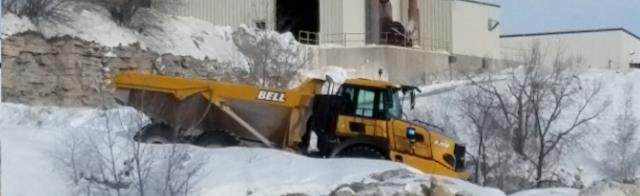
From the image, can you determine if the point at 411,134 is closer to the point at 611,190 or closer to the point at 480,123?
the point at 611,190

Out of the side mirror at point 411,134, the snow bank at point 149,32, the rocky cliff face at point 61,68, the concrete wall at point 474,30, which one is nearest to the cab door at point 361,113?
the side mirror at point 411,134

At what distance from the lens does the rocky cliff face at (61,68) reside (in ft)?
106

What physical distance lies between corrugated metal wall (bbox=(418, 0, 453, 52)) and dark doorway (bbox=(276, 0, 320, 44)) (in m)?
4.84

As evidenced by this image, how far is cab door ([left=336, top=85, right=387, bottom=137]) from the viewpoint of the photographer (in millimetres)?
22531

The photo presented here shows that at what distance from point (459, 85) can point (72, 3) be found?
1540cm

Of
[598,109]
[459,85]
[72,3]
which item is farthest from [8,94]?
[598,109]

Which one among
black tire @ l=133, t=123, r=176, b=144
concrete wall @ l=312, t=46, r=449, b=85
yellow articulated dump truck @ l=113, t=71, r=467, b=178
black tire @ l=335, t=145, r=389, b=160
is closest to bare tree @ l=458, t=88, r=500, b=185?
concrete wall @ l=312, t=46, r=449, b=85

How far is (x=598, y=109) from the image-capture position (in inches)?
1657

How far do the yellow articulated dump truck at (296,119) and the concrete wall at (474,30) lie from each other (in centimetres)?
2936

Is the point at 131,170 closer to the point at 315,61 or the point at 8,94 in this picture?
the point at 8,94

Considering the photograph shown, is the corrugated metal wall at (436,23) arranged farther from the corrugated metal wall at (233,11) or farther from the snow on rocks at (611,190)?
the snow on rocks at (611,190)

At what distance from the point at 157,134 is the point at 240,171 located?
4.19 meters

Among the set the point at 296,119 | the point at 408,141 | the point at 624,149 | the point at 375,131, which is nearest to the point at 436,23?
the point at 624,149

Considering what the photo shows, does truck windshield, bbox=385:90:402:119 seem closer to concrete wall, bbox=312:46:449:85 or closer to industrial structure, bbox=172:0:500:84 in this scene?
industrial structure, bbox=172:0:500:84
